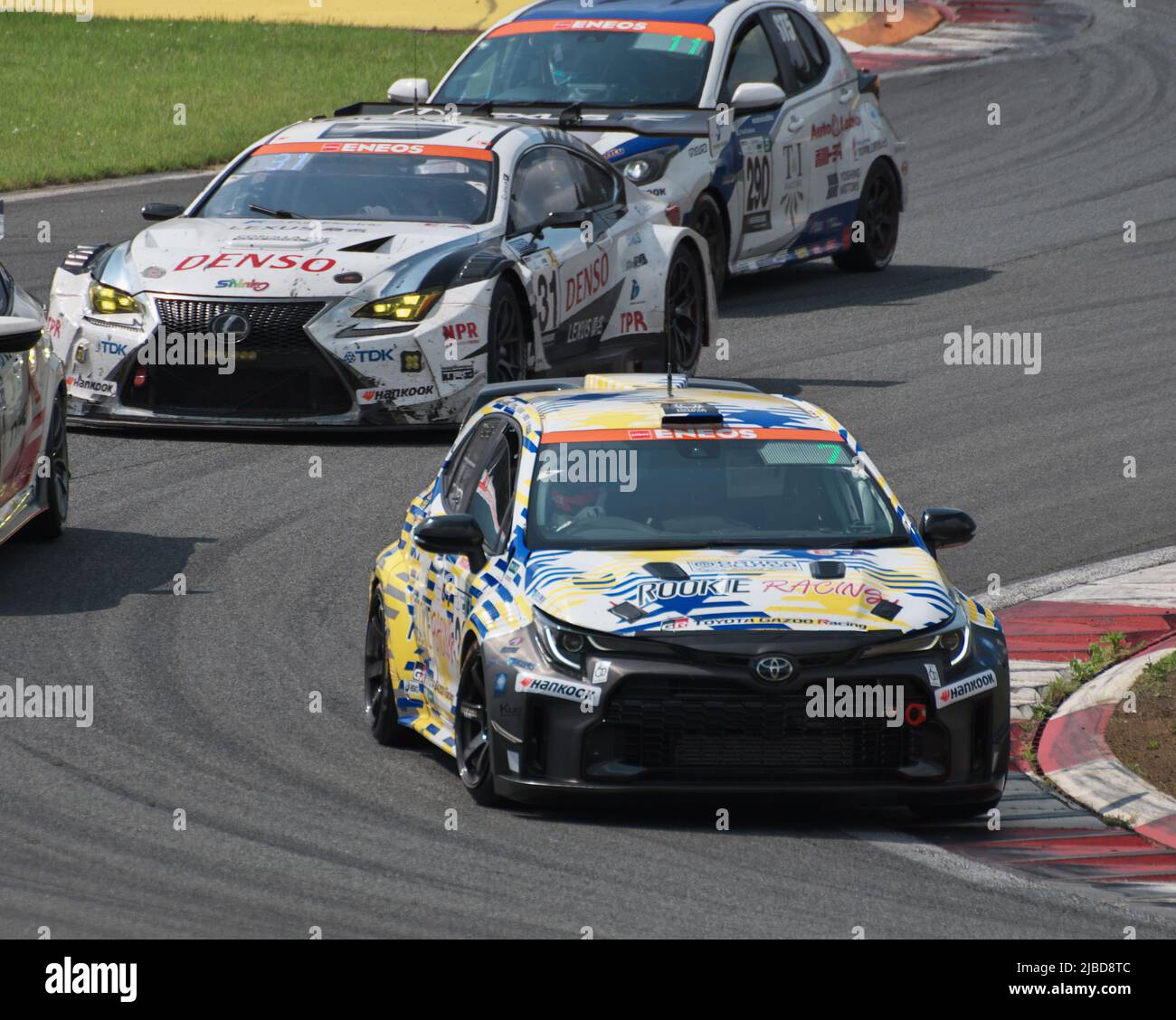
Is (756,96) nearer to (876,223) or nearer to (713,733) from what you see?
(876,223)

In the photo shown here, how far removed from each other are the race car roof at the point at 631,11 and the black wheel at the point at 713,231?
158 cm

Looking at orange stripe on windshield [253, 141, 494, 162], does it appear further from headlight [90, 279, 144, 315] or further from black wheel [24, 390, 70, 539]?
black wheel [24, 390, 70, 539]

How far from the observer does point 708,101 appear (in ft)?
60.4

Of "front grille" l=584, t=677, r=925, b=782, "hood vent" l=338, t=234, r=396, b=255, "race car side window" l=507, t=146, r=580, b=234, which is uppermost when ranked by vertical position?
"race car side window" l=507, t=146, r=580, b=234

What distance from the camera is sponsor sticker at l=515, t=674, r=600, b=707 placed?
8.34m

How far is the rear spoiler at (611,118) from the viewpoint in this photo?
17828mm

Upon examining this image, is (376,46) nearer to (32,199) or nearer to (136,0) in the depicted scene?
(136,0)

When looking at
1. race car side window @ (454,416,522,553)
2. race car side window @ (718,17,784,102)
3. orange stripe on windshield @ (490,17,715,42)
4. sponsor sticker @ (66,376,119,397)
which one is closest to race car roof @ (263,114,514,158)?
sponsor sticker @ (66,376,119,397)

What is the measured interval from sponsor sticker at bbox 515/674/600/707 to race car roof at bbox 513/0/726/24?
11453 millimetres

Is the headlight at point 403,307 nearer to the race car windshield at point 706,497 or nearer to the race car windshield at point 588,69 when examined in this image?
the race car windshield at point 588,69

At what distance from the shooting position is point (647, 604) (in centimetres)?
848

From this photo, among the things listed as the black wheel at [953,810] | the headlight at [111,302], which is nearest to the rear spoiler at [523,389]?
the black wheel at [953,810]
